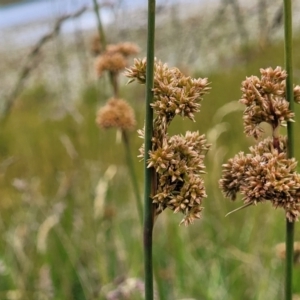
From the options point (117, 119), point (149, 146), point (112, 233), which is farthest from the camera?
point (112, 233)

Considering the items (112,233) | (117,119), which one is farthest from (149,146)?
(112,233)

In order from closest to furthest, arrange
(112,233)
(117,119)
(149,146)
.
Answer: (149,146), (117,119), (112,233)

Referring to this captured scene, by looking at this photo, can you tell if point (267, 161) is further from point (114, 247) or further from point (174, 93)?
point (114, 247)

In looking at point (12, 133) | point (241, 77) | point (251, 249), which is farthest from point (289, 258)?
point (241, 77)

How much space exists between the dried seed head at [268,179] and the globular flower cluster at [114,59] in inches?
17.9

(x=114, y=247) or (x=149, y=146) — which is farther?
(x=114, y=247)

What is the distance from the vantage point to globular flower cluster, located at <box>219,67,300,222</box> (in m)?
0.54

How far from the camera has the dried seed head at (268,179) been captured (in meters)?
0.54

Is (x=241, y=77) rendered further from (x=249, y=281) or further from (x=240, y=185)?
(x=240, y=185)

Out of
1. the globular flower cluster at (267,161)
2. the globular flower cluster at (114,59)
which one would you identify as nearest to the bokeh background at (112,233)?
the globular flower cluster at (114,59)

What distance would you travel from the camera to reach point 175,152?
1.76 feet

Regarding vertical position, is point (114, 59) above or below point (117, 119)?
above

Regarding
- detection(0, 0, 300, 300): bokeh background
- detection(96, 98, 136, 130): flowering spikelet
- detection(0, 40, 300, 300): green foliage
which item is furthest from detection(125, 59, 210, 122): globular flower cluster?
detection(0, 40, 300, 300): green foliage

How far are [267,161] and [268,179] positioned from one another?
3 centimetres
